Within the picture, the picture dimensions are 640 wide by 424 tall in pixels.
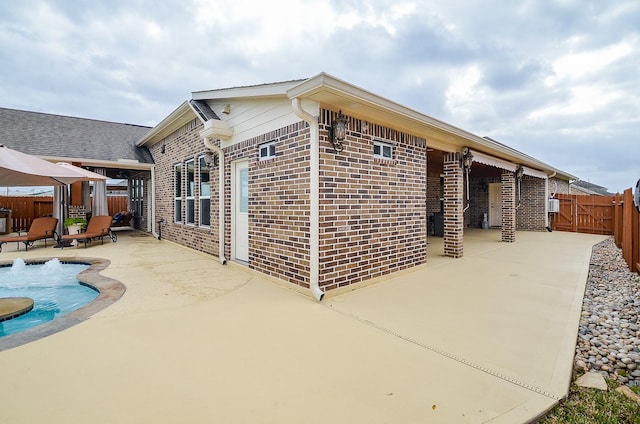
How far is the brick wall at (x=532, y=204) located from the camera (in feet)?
44.4

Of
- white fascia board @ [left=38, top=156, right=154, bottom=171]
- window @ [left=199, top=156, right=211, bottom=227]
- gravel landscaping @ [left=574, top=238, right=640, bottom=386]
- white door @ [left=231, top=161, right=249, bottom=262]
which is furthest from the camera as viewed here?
white fascia board @ [left=38, top=156, right=154, bottom=171]

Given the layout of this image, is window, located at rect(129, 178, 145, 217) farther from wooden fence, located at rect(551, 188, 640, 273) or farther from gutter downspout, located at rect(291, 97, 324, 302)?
wooden fence, located at rect(551, 188, 640, 273)

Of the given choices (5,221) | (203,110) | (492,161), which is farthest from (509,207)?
(5,221)

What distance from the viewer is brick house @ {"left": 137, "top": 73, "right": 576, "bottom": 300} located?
4.21m

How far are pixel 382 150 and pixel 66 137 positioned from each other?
12076mm

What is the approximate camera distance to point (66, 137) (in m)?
10.9

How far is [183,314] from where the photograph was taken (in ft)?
11.7

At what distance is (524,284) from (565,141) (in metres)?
26.1

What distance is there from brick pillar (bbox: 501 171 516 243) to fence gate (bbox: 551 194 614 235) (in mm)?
5757

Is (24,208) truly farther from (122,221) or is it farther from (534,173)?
(534,173)

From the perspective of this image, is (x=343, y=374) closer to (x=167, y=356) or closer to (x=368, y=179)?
(x=167, y=356)

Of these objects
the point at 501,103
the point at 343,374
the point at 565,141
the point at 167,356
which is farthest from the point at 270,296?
the point at 565,141

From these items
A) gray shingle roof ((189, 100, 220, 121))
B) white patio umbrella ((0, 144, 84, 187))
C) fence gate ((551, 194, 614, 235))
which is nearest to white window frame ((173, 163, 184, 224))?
gray shingle roof ((189, 100, 220, 121))

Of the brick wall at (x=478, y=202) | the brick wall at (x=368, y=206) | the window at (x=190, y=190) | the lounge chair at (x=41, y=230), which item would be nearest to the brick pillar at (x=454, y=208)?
the brick wall at (x=368, y=206)
